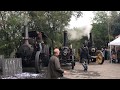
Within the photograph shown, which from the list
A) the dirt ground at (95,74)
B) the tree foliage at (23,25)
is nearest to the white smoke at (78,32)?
the tree foliage at (23,25)

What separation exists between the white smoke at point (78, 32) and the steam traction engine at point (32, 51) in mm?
14896

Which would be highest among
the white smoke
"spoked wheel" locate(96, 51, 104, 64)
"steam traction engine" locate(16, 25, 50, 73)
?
the white smoke

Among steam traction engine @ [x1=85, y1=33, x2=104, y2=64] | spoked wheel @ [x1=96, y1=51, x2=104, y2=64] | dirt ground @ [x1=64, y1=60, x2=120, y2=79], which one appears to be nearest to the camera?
dirt ground @ [x1=64, y1=60, x2=120, y2=79]

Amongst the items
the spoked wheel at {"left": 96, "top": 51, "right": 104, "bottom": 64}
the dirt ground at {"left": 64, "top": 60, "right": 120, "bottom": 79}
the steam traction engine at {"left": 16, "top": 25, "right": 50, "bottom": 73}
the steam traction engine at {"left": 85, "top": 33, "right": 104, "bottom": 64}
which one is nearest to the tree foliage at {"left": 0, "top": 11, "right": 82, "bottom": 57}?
the steam traction engine at {"left": 85, "top": 33, "right": 104, "bottom": 64}

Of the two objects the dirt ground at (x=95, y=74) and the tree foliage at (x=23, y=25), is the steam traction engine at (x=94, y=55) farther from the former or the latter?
the dirt ground at (x=95, y=74)

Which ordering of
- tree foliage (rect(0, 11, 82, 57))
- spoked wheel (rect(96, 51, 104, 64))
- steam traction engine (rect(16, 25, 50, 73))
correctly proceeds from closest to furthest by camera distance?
steam traction engine (rect(16, 25, 50, 73)) < tree foliage (rect(0, 11, 82, 57)) < spoked wheel (rect(96, 51, 104, 64))

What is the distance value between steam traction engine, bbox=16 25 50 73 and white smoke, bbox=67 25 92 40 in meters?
14.9

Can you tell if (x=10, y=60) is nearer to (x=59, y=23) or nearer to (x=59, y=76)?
(x=59, y=76)

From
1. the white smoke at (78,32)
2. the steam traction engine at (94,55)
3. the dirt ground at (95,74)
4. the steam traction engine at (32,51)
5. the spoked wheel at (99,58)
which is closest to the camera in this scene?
the dirt ground at (95,74)

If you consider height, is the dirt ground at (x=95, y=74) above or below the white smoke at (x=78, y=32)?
below

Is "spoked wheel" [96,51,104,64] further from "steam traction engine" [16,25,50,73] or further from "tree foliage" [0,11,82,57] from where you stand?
"steam traction engine" [16,25,50,73]

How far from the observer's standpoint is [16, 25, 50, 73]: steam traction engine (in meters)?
14.5

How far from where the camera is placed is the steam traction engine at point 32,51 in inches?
569

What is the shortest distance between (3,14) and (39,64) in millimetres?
8261
